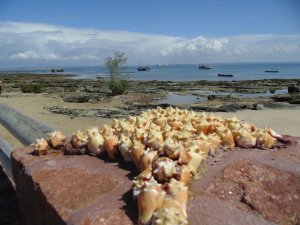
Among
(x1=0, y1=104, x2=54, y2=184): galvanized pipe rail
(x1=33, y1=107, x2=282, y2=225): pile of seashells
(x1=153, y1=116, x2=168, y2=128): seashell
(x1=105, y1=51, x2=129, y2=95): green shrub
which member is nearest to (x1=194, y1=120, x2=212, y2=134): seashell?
(x1=33, y1=107, x2=282, y2=225): pile of seashells

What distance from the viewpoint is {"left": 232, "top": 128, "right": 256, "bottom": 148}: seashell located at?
8.44ft

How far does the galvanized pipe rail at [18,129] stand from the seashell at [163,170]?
257cm

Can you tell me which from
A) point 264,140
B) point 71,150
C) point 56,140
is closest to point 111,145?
point 71,150

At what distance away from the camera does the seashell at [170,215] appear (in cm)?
157

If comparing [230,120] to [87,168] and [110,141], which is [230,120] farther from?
[87,168]

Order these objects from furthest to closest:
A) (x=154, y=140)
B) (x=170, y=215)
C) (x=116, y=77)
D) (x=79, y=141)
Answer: (x=116, y=77) → (x=79, y=141) → (x=154, y=140) → (x=170, y=215)

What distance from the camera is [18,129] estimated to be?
4797 mm

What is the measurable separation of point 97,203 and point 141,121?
118 centimetres

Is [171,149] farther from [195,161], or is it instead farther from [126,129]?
[126,129]

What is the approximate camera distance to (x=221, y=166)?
2.24m

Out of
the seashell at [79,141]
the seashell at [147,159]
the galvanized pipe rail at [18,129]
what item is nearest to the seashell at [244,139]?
the seashell at [147,159]

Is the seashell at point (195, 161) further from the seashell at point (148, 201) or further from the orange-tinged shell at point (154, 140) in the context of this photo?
the seashell at point (148, 201)

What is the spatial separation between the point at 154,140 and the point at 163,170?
45cm

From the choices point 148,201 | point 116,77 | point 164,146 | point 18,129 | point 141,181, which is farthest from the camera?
point 116,77
